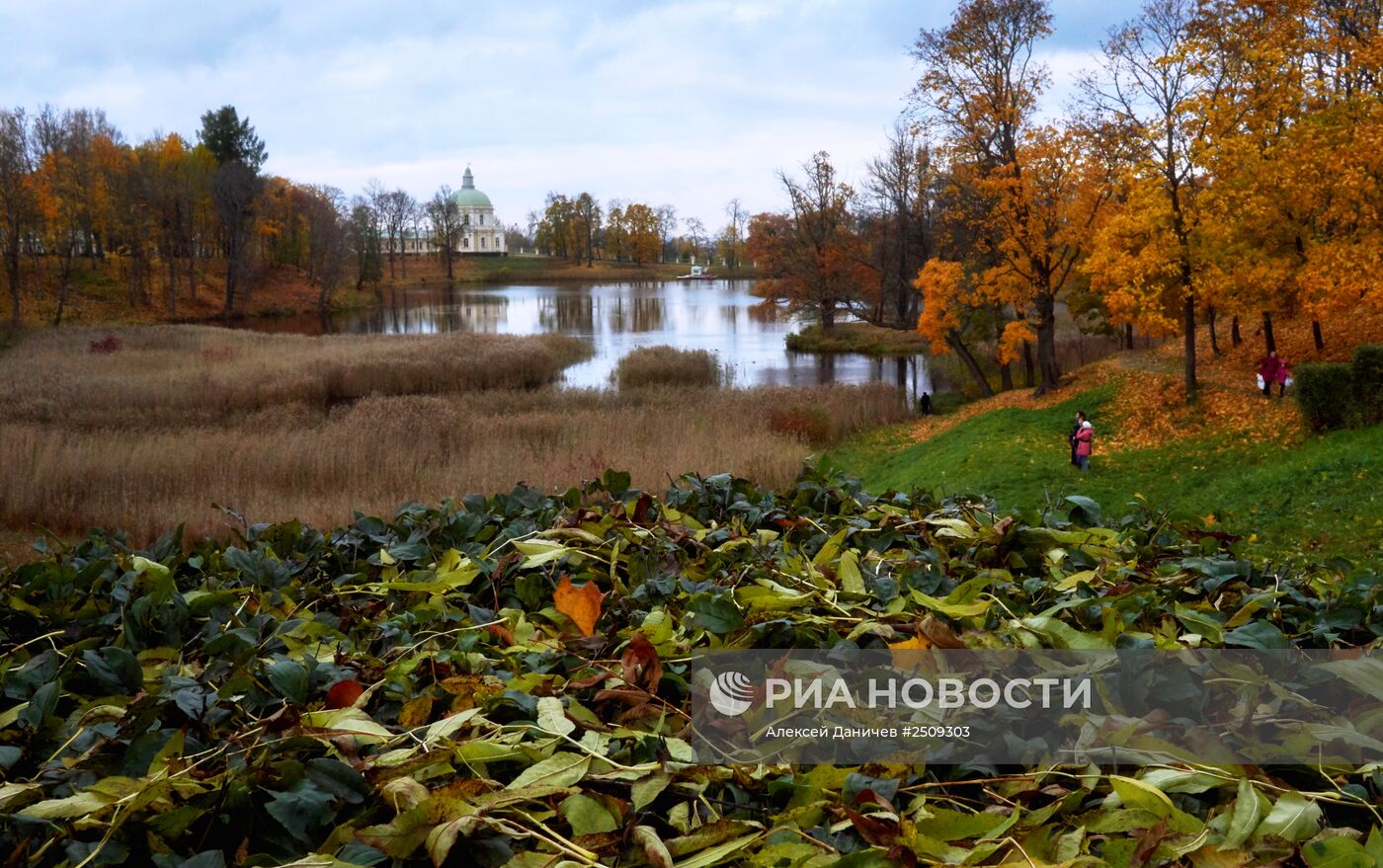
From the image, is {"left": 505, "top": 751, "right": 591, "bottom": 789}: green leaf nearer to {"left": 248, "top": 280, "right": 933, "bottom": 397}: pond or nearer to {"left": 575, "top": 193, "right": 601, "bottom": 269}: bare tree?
{"left": 248, "top": 280, "right": 933, "bottom": 397}: pond

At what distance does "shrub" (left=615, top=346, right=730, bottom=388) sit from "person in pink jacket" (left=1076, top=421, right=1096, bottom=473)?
13.8 metres

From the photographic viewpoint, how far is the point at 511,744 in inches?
50.9

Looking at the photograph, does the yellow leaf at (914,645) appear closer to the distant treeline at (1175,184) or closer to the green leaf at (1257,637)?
the green leaf at (1257,637)

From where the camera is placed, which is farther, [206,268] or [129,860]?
[206,268]

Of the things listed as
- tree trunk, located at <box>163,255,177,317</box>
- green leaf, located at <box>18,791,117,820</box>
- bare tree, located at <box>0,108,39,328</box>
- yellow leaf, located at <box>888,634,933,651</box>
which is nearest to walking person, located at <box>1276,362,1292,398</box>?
yellow leaf, located at <box>888,634,933,651</box>

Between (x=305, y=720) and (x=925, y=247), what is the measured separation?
3857 centimetres

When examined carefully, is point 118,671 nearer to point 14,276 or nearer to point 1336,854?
point 1336,854

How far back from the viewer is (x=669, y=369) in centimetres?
3078

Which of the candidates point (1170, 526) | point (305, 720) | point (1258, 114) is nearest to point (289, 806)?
point (305, 720)

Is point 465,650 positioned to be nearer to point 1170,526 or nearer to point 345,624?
point 345,624

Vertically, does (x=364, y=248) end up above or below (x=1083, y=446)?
above

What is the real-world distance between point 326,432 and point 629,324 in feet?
126

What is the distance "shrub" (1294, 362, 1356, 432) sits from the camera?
14.6 m

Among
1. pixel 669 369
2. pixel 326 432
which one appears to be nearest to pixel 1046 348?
pixel 669 369
